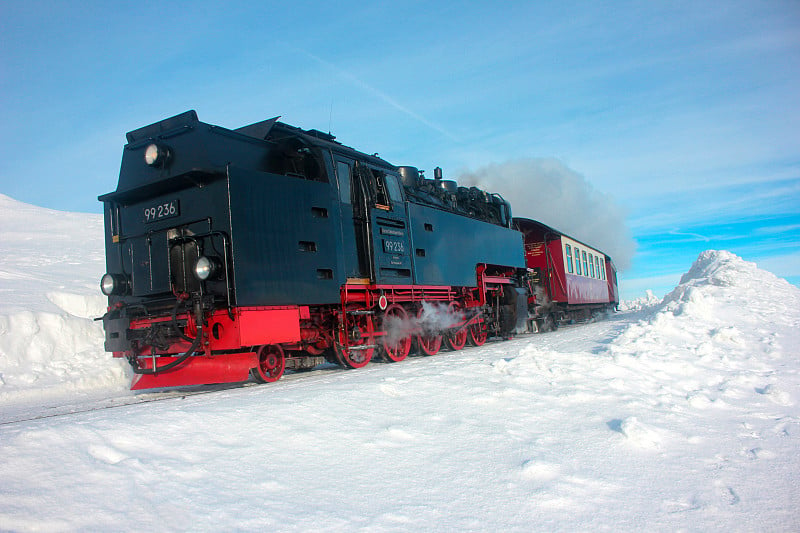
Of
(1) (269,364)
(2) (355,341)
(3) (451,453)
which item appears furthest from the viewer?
(2) (355,341)

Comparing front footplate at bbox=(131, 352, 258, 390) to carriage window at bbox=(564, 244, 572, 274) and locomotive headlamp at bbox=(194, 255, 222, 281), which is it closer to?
locomotive headlamp at bbox=(194, 255, 222, 281)

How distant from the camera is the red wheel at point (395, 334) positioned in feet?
28.7

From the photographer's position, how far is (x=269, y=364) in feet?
22.8

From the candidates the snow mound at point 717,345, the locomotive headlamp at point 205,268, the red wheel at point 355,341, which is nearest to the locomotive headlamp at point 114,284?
the locomotive headlamp at point 205,268

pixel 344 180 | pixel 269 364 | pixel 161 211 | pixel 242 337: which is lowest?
pixel 269 364

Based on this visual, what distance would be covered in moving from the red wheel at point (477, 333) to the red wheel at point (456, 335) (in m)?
0.27

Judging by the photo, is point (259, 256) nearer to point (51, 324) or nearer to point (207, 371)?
point (207, 371)

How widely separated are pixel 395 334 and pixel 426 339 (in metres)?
1.38

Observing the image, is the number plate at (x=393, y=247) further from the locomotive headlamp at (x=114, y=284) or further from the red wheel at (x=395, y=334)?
the locomotive headlamp at (x=114, y=284)

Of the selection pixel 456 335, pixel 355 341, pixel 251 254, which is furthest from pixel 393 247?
pixel 456 335

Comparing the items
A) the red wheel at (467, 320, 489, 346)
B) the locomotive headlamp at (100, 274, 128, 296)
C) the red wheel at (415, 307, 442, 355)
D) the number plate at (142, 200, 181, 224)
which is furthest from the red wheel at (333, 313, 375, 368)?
the red wheel at (467, 320, 489, 346)

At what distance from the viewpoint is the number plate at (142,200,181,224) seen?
6.66 m

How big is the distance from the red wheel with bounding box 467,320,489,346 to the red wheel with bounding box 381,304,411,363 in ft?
9.18

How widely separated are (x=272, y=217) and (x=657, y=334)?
17.5 ft
